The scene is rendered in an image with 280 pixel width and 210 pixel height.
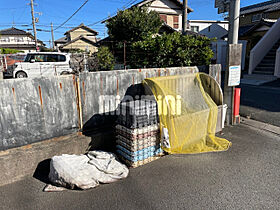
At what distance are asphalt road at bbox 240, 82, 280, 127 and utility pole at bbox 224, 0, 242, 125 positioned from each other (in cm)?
121

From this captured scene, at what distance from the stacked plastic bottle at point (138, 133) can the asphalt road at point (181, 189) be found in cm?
23

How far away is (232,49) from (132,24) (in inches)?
413

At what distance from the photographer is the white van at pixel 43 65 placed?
12.1 metres

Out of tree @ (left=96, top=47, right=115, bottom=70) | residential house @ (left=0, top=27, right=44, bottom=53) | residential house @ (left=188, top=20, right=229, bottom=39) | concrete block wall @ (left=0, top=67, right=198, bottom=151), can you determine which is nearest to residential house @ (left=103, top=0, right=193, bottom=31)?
residential house @ (left=188, top=20, right=229, bottom=39)

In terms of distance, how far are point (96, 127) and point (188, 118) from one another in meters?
2.12

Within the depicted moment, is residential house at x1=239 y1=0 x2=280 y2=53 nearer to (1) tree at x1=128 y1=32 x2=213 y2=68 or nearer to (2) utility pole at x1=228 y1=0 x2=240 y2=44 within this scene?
(1) tree at x1=128 y1=32 x2=213 y2=68

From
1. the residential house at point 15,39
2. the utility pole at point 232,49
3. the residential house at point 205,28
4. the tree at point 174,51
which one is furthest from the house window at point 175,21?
the residential house at point 15,39

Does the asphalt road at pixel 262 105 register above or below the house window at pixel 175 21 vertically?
below

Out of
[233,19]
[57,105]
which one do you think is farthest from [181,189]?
[233,19]

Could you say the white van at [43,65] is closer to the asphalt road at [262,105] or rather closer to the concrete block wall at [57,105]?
the concrete block wall at [57,105]

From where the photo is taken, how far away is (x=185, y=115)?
14.3 feet

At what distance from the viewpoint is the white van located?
12094 mm

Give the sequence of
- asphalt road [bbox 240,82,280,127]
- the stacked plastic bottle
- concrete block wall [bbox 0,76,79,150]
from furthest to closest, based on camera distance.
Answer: asphalt road [bbox 240,82,280,127] < the stacked plastic bottle < concrete block wall [bbox 0,76,79,150]

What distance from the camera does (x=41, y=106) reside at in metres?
3.88
